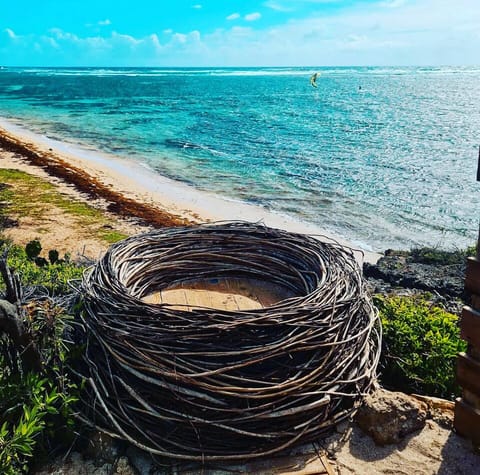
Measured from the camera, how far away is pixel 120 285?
3875 millimetres

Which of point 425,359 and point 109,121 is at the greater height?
point 425,359

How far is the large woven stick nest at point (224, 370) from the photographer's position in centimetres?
313

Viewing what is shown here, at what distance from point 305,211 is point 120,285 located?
35.2 ft

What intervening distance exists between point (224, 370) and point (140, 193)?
40.5ft

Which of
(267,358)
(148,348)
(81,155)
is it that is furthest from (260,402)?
(81,155)

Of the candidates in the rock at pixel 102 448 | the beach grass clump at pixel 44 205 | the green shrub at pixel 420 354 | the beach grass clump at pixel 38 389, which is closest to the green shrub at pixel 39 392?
the beach grass clump at pixel 38 389

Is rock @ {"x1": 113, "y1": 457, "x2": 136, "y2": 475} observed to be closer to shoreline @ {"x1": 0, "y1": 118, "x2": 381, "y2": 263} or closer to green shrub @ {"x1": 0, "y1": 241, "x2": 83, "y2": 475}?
green shrub @ {"x1": 0, "y1": 241, "x2": 83, "y2": 475}

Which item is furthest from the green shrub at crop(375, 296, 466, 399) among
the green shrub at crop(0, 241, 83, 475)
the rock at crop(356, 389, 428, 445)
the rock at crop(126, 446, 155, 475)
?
the green shrub at crop(0, 241, 83, 475)

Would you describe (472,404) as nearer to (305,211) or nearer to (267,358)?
(267,358)

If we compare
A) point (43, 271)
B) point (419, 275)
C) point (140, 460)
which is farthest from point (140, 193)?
point (140, 460)

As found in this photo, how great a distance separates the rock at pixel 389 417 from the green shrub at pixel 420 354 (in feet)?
2.08

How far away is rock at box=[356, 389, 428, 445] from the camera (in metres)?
3.35

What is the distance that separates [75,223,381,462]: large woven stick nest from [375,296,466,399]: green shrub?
19.6 inches

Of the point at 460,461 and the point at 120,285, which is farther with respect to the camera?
the point at 120,285
